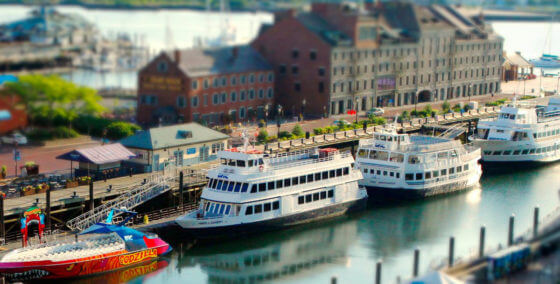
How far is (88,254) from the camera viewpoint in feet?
169

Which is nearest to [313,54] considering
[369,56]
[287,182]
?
[369,56]

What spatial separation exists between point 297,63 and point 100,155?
138 feet

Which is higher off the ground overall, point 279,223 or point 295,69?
point 295,69

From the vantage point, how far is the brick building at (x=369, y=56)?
337 ft

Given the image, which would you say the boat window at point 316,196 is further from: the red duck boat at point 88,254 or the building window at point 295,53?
the building window at point 295,53

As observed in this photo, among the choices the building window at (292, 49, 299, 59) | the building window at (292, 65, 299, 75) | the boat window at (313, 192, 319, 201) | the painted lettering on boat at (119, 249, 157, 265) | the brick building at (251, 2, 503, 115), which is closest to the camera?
the painted lettering on boat at (119, 249, 157, 265)

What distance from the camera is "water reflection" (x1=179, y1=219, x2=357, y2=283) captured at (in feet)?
177

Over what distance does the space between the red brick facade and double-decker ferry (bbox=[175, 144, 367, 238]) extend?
1518 inches

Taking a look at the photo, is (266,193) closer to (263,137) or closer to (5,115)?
(263,137)

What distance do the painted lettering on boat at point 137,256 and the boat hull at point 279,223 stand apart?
13.5ft

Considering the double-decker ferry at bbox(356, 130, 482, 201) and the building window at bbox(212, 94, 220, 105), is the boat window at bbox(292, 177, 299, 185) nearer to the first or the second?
the double-decker ferry at bbox(356, 130, 482, 201)

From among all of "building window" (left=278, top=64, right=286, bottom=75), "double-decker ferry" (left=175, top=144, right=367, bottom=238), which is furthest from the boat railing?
"building window" (left=278, top=64, right=286, bottom=75)

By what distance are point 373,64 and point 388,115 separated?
879 centimetres

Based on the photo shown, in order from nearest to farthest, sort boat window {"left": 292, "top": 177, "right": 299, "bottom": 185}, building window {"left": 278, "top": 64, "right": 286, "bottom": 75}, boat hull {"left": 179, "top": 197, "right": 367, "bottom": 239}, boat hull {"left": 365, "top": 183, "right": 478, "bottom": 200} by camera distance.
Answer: boat hull {"left": 179, "top": 197, "right": 367, "bottom": 239}, boat window {"left": 292, "top": 177, "right": 299, "bottom": 185}, boat hull {"left": 365, "top": 183, "right": 478, "bottom": 200}, building window {"left": 278, "top": 64, "right": 286, "bottom": 75}
